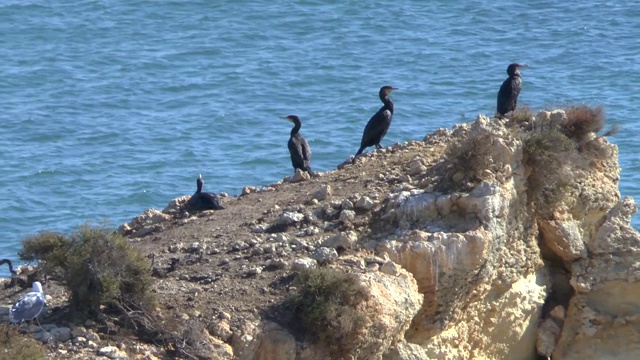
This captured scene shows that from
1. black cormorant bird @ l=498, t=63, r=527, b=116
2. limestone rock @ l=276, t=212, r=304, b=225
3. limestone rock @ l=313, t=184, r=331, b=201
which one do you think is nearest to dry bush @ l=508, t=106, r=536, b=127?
limestone rock @ l=313, t=184, r=331, b=201

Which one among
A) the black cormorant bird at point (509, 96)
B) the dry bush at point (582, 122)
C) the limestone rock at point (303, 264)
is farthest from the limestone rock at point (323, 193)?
the black cormorant bird at point (509, 96)

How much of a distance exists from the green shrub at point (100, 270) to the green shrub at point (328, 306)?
143cm

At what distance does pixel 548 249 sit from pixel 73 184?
55.6ft

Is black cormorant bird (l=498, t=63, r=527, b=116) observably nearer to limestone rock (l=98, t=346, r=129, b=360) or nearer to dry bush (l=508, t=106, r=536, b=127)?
dry bush (l=508, t=106, r=536, b=127)

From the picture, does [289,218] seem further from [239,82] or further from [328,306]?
[239,82]

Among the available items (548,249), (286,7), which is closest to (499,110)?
(548,249)

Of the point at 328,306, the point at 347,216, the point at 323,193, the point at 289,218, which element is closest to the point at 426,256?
the point at 347,216

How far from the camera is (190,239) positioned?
1638 cm

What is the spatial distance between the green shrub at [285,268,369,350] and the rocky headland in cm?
5

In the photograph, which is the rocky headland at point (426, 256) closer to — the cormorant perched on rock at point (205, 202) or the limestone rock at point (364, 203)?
the limestone rock at point (364, 203)

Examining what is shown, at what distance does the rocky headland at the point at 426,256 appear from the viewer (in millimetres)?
13938

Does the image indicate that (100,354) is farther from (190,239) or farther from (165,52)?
(165,52)

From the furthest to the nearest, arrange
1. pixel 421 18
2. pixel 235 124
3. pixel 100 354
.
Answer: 1. pixel 421 18
2. pixel 235 124
3. pixel 100 354

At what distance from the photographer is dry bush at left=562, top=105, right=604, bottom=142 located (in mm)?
17359
